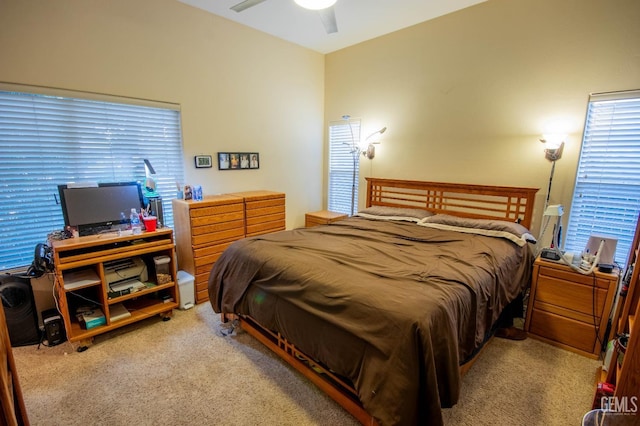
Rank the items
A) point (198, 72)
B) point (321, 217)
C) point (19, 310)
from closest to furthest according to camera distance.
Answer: point (19, 310)
point (198, 72)
point (321, 217)

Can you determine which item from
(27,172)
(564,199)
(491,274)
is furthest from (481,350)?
(27,172)

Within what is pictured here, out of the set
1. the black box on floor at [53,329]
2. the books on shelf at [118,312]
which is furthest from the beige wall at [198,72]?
the black box on floor at [53,329]

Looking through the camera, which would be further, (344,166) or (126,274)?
(344,166)

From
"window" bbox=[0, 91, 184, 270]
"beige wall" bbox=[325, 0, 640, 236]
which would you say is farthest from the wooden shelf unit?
"beige wall" bbox=[325, 0, 640, 236]

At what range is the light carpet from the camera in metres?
1.78

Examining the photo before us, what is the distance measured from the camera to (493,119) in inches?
128

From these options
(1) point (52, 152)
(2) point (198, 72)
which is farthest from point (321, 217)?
(1) point (52, 152)

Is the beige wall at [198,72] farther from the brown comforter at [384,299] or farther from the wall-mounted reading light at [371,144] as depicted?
the brown comforter at [384,299]

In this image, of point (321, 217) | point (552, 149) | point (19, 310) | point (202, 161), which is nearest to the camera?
point (19, 310)

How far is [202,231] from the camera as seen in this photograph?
311cm

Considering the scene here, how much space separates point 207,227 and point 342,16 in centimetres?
288

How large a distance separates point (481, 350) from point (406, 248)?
0.98m

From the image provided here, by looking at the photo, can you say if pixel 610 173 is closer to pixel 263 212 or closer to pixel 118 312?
pixel 263 212

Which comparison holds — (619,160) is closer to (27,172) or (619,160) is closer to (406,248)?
(406,248)
